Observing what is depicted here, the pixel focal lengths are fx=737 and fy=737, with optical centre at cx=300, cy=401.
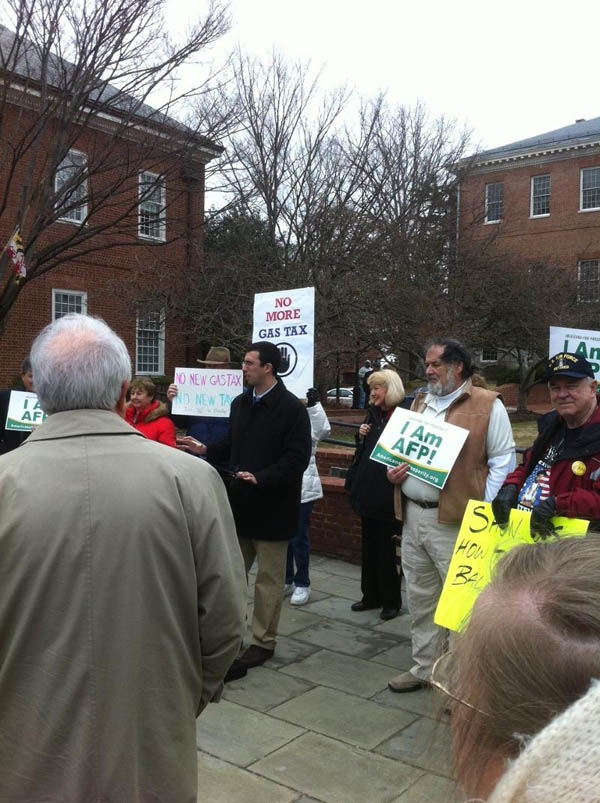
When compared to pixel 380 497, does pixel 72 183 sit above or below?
above

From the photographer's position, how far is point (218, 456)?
5359mm

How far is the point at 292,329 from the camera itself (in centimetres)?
664

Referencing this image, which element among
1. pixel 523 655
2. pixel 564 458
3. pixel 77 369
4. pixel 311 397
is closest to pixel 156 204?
pixel 311 397

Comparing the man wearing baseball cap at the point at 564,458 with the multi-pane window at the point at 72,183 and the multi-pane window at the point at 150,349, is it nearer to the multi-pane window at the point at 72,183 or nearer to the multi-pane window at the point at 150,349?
the multi-pane window at the point at 72,183

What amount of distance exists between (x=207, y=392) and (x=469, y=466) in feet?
9.41

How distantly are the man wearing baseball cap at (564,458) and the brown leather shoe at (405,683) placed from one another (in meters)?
1.43

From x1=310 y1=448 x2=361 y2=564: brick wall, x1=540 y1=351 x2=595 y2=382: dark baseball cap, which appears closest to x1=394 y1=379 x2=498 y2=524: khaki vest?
x1=540 y1=351 x2=595 y2=382: dark baseball cap

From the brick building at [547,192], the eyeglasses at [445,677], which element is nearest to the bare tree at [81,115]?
the eyeglasses at [445,677]

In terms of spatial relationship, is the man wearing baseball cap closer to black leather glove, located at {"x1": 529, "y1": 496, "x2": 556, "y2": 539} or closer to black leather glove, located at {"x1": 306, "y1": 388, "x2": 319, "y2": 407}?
black leather glove, located at {"x1": 529, "y1": 496, "x2": 556, "y2": 539}

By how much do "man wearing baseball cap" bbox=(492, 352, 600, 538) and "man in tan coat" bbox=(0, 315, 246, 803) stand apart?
1.74m

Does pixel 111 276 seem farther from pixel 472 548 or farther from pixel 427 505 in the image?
pixel 472 548

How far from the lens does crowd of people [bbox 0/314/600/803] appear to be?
33.8 inches

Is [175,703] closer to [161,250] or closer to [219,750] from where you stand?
[219,750]

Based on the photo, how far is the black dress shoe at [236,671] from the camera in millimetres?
4516
